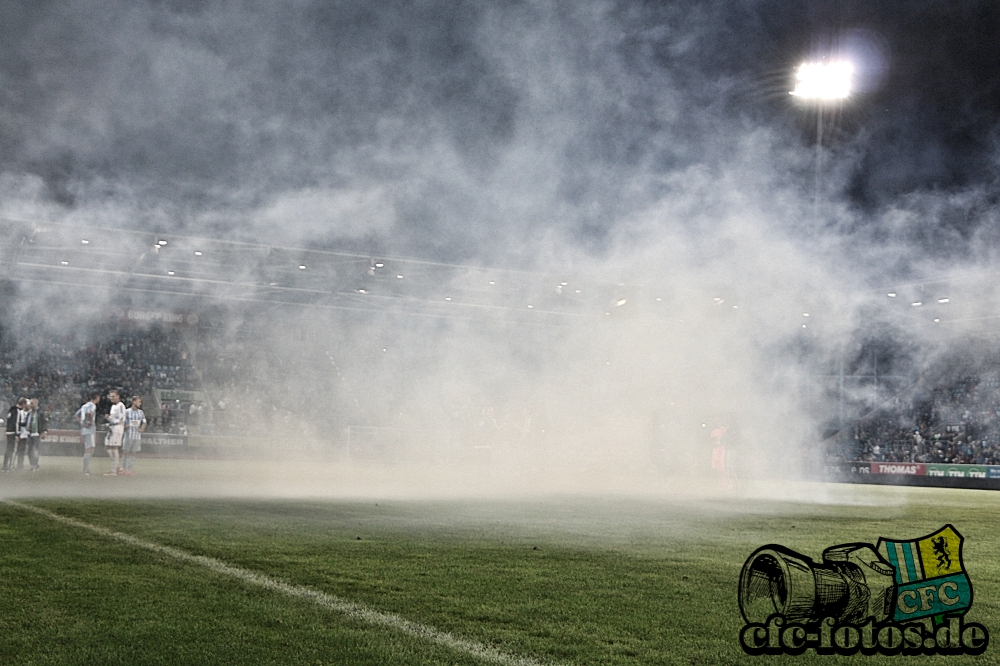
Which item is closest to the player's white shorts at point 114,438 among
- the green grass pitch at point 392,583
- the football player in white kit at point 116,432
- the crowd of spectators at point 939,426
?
the football player in white kit at point 116,432

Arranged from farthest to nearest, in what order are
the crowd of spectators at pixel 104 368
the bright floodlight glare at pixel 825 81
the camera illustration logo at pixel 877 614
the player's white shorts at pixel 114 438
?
the crowd of spectators at pixel 104 368 → the player's white shorts at pixel 114 438 → the bright floodlight glare at pixel 825 81 → the camera illustration logo at pixel 877 614

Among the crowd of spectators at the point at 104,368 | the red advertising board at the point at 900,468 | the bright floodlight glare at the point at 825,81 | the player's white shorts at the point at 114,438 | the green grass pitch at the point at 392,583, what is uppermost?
the bright floodlight glare at the point at 825,81

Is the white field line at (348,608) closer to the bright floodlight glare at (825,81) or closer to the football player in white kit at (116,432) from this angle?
the bright floodlight glare at (825,81)

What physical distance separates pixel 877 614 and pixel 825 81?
8809mm

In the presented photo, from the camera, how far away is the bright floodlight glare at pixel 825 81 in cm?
1112

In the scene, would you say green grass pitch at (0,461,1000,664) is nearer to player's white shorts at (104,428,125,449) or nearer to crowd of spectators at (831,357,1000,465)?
player's white shorts at (104,428,125,449)

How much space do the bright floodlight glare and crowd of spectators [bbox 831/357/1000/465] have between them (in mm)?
14321

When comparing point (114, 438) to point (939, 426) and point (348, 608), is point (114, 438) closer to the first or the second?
point (348, 608)

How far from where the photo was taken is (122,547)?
20.6ft

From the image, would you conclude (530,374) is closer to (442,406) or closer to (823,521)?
(442,406)

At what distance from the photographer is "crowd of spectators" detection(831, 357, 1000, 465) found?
24.2m

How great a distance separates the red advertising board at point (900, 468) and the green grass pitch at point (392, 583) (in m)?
17.6

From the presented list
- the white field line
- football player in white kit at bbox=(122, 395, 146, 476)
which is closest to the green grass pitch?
the white field line

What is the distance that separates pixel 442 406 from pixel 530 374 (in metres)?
4.44
